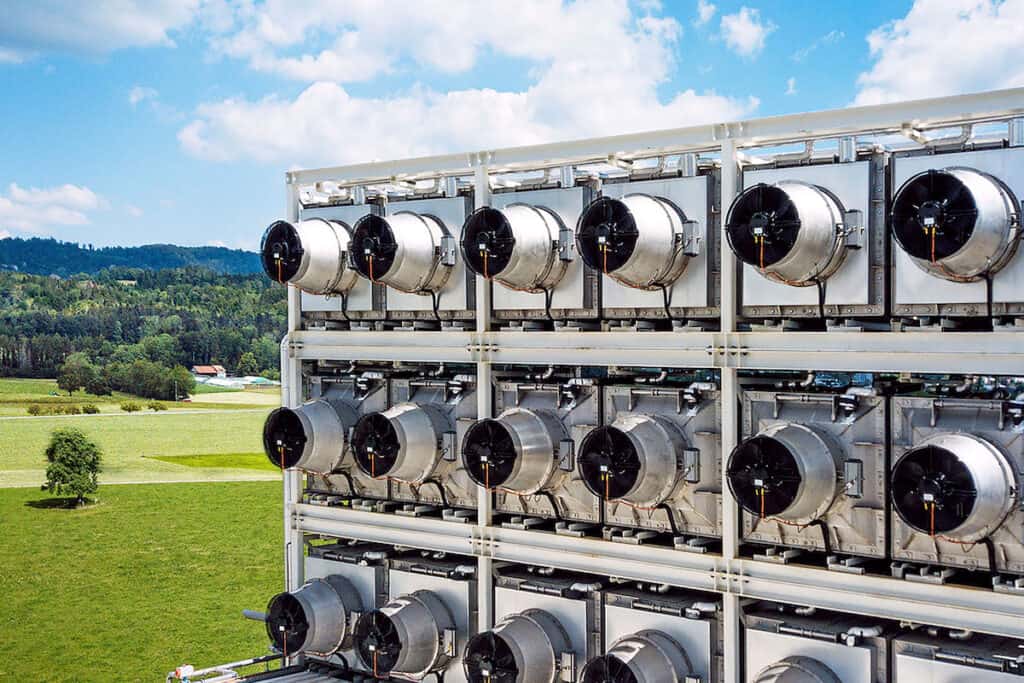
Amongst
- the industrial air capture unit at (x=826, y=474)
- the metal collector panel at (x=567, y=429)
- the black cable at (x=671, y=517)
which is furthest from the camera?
the metal collector panel at (x=567, y=429)

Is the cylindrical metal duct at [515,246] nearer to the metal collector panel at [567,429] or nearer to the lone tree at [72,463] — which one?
the metal collector panel at [567,429]

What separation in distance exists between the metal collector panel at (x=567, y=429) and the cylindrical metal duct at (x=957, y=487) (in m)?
2.32

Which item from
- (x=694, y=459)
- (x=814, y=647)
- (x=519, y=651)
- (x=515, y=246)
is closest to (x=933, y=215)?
(x=694, y=459)

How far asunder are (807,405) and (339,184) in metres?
4.54

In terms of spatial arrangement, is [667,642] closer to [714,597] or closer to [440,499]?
[714,597]

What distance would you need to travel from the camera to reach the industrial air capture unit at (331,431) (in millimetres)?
8445

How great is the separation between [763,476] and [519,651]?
7.23ft

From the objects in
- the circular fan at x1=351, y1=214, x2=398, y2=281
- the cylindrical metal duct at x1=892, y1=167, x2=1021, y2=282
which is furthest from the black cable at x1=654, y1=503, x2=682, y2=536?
the circular fan at x1=351, y1=214, x2=398, y2=281

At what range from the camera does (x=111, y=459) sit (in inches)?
1133

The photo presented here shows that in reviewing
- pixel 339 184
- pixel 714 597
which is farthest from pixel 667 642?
pixel 339 184

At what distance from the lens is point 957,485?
17.9 ft

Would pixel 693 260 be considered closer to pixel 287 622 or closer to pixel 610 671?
pixel 610 671

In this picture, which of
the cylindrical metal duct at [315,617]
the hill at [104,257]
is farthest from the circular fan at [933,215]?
the hill at [104,257]

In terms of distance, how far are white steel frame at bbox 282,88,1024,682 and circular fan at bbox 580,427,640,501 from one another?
54 cm
